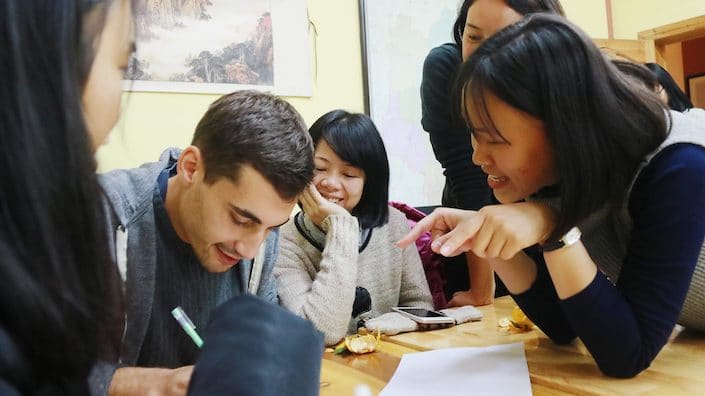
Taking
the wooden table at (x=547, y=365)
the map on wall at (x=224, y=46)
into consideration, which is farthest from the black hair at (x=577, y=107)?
the map on wall at (x=224, y=46)

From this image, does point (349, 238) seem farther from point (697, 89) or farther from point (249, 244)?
point (697, 89)

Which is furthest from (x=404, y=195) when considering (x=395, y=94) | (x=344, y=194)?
(x=344, y=194)

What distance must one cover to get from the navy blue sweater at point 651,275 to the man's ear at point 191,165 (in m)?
0.63

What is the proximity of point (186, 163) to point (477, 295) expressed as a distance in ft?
2.51

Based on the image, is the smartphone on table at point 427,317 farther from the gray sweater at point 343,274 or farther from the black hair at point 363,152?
the black hair at point 363,152

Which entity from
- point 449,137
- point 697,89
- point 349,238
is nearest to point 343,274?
point 349,238

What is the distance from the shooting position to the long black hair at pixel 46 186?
1.17ft

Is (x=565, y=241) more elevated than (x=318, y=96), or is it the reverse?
(x=318, y=96)

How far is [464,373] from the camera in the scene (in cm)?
79

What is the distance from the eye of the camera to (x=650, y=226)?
2.52 feet

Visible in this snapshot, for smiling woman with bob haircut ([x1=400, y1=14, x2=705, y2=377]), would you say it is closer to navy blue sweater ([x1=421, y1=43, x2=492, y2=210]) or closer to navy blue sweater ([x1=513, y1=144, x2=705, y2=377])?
navy blue sweater ([x1=513, y1=144, x2=705, y2=377])

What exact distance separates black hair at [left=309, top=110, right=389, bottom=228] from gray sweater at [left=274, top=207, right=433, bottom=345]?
0.05 m

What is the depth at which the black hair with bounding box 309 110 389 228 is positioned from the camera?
56.2 inches

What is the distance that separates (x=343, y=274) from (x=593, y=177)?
567 mm
